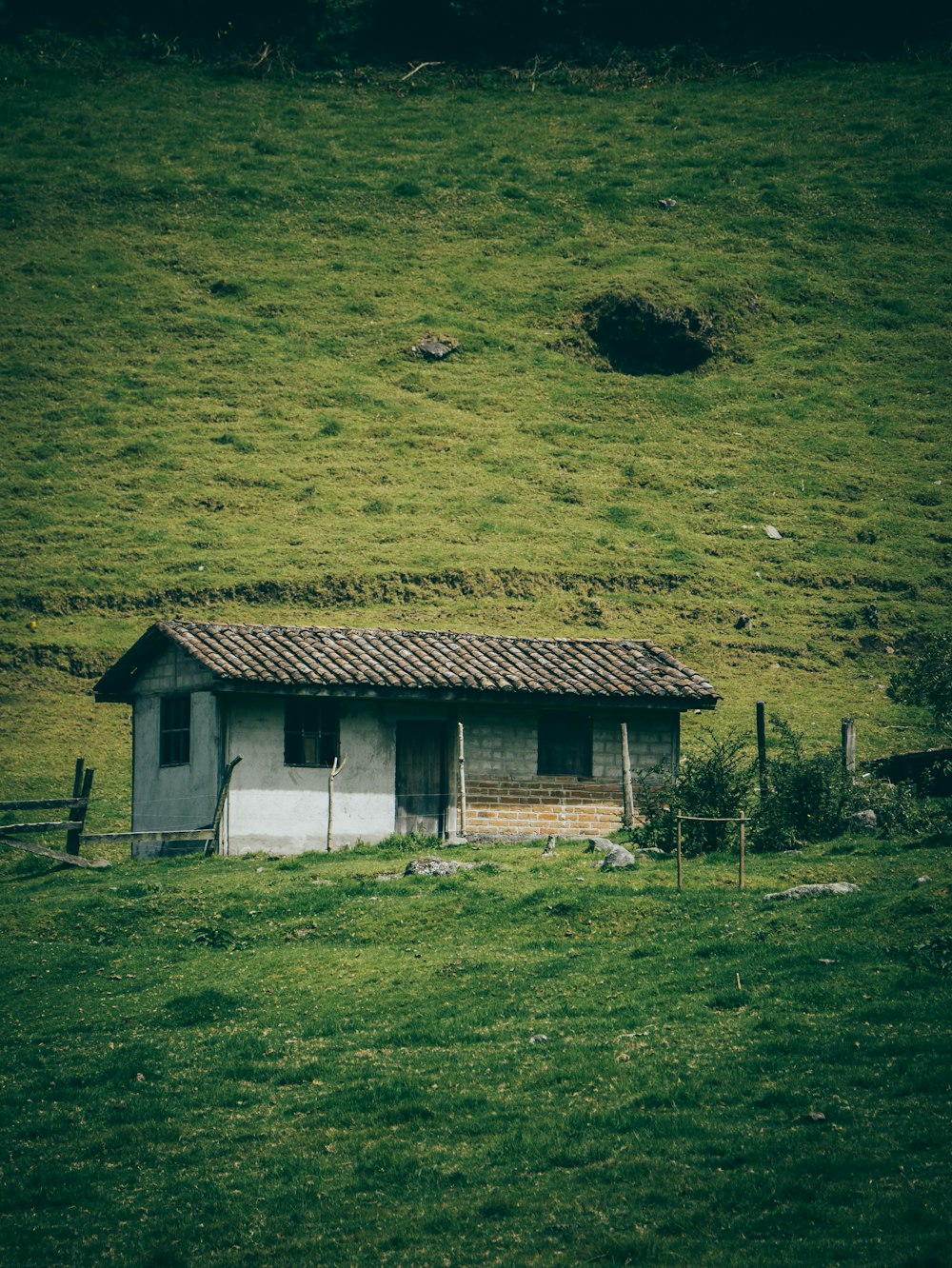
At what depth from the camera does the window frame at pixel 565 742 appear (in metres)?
29.7

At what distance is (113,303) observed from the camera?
221 ft

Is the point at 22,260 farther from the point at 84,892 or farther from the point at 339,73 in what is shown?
the point at 84,892

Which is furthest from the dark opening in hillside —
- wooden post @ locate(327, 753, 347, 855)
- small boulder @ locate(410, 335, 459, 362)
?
wooden post @ locate(327, 753, 347, 855)

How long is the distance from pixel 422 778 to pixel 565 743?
3.09 m

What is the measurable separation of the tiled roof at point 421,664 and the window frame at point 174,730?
50.9 inches

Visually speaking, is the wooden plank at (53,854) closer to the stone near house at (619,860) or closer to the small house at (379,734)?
the small house at (379,734)

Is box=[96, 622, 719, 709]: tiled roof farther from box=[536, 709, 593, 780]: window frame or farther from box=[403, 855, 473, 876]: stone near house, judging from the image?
box=[403, 855, 473, 876]: stone near house

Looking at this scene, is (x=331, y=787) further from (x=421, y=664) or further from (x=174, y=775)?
(x=174, y=775)

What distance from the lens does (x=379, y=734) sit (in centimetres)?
2911

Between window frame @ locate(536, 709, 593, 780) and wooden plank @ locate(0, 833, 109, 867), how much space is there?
9.06 m

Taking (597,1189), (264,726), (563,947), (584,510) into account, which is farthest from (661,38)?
(597,1189)

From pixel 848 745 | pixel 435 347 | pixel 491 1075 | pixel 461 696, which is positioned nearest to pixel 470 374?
pixel 435 347

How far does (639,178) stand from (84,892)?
216ft

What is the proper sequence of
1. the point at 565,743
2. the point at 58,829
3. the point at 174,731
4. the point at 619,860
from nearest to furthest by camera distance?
the point at 619,860 → the point at 58,829 → the point at 174,731 → the point at 565,743
